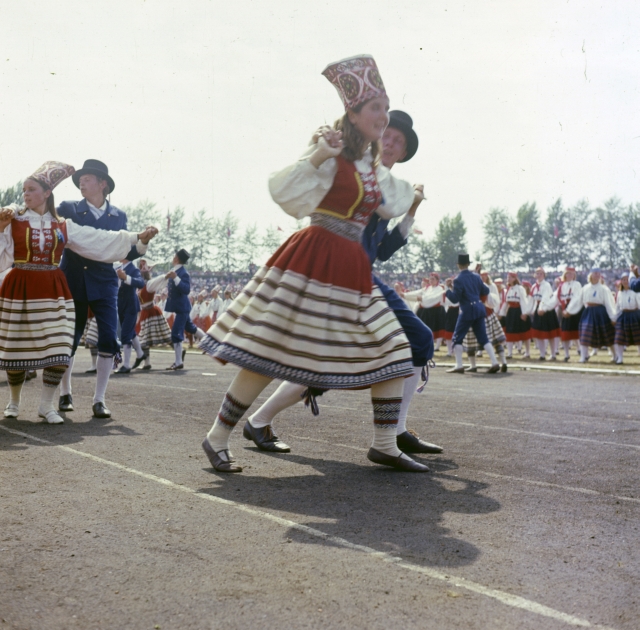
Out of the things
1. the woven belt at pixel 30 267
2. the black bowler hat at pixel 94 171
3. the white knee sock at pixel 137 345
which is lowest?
the white knee sock at pixel 137 345

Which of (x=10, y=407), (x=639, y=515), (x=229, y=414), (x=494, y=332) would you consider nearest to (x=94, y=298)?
(x=10, y=407)

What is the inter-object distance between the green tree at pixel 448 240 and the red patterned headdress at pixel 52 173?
84818 mm

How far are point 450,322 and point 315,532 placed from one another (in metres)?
21.1

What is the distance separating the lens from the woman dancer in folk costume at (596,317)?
19219 millimetres

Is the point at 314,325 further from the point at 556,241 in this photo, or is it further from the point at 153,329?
the point at 556,241

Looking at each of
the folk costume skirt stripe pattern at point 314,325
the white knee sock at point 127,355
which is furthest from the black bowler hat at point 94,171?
the white knee sock at point 127,355

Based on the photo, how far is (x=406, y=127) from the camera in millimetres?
5410

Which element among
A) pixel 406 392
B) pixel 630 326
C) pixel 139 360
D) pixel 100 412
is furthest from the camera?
pixel 630 326

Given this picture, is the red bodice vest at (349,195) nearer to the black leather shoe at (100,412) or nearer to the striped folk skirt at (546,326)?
the black leather shoe at (100,412)

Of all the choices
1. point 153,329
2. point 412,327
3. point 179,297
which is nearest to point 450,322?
point 179,297

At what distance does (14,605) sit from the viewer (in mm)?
2600

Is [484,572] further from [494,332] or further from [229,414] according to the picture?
[494,332]

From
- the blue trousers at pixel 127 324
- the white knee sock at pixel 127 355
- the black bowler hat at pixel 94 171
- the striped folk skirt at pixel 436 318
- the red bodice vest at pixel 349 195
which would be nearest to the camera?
the red bodice vest at pixel 349 195

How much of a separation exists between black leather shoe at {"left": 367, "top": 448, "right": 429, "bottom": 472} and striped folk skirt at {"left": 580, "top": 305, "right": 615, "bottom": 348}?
15178 mm
